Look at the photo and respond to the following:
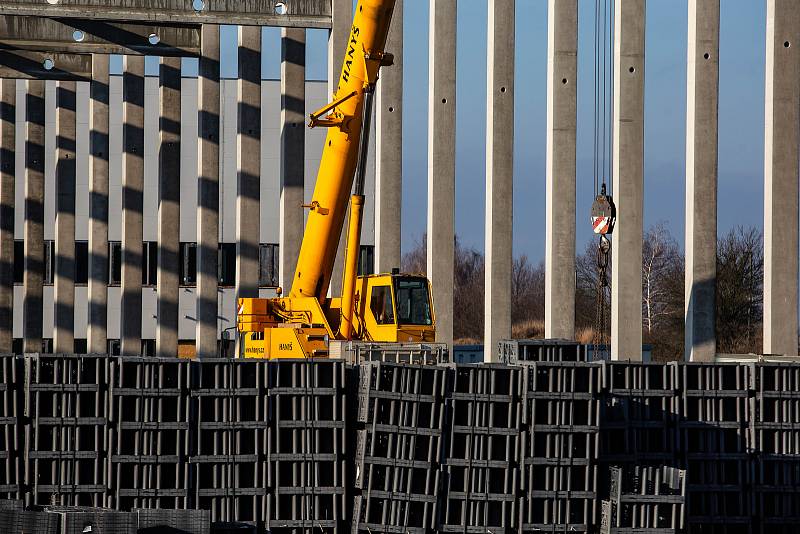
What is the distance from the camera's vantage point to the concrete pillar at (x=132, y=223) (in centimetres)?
2680

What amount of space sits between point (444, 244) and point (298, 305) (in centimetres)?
357

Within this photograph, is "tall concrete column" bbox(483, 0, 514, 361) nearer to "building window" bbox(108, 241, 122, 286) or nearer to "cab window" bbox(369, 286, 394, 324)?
"cab window" bbox(369, 286, 394, 324)

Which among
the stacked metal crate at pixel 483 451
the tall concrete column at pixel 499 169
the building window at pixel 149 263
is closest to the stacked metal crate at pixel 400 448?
the stacked metal crate at pixel 483 451

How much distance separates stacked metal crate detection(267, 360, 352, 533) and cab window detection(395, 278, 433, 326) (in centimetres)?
521

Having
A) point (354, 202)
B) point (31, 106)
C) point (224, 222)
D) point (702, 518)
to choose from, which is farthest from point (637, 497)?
point (224, 222)

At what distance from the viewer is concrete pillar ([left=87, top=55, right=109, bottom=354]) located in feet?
95.5

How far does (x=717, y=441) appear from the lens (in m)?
13.0

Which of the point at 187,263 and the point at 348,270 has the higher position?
the point at 187,263

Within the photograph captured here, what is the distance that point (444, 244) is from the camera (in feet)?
70.2

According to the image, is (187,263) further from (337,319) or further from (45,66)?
(337,319)

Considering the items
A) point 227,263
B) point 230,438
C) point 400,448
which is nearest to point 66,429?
point 230,438

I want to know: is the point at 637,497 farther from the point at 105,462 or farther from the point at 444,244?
the point at 444,244

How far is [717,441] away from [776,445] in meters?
0.65

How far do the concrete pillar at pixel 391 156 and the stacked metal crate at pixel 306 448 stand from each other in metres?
9.55
